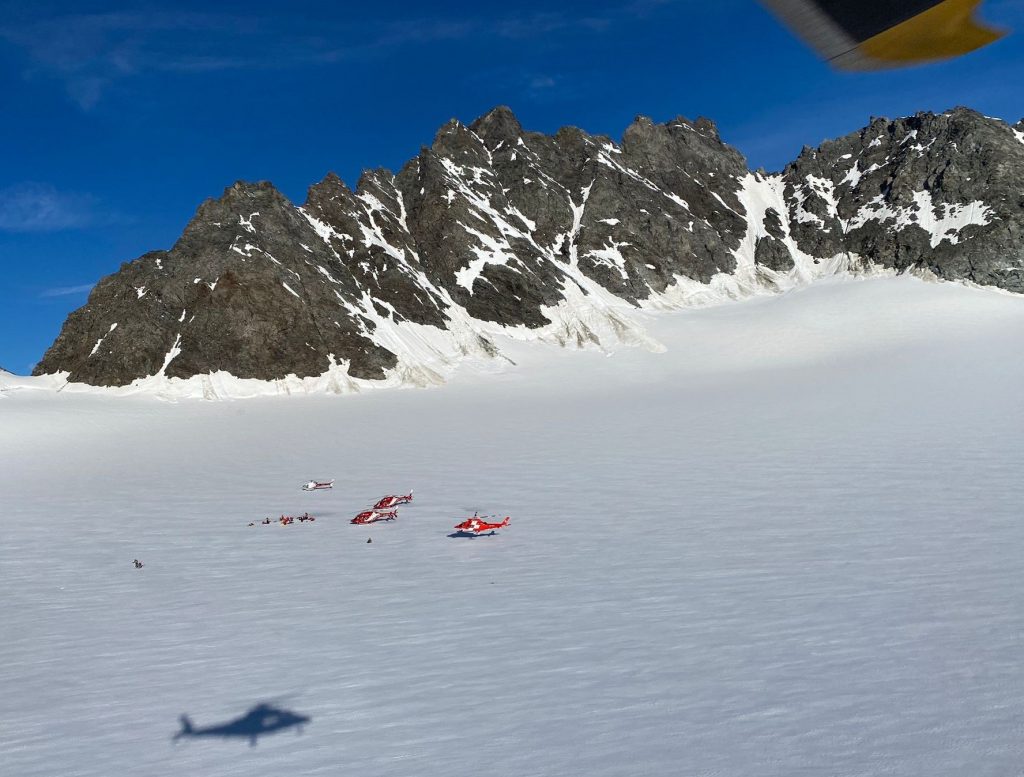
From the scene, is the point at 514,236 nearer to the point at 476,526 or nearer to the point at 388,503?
the point at 388,503

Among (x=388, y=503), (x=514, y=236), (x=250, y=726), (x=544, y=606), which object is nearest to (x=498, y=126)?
(x=514, y=236)

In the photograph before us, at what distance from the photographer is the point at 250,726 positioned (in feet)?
25.5

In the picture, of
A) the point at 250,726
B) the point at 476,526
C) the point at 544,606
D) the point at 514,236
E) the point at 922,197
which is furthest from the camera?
the point at 922,197

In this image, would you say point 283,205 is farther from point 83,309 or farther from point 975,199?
point 975,199

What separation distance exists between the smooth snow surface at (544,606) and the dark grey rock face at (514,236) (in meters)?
29.9

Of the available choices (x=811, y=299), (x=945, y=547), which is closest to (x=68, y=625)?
(x=945, y=547)

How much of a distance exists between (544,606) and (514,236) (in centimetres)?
7968

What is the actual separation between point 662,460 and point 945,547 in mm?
12078

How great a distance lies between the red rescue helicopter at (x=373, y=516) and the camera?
18328mm

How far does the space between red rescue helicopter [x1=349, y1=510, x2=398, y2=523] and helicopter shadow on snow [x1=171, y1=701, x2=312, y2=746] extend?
33.6 ft

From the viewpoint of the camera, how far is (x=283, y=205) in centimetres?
7306

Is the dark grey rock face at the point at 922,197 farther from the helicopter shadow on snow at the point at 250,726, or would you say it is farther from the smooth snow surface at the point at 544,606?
the helicopter shadow on snow at the point at 250,726

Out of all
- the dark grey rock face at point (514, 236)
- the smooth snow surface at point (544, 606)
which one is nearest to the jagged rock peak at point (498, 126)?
the dark grey rock face at point (514, 236)

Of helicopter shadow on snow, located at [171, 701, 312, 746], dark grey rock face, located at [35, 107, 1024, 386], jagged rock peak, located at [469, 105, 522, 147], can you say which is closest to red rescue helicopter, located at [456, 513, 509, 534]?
helicopter shadow on snow, located at [171, 701, 312, 746]
